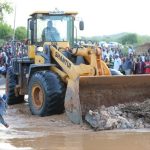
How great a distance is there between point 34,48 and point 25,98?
9.21 ft

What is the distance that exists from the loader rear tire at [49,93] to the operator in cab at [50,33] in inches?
53.9

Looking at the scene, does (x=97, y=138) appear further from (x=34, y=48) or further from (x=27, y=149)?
(x=34, y=48)

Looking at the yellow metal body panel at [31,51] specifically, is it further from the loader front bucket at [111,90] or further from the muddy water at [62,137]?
the loader front bucket at [111,90]

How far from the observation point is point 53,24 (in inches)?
555

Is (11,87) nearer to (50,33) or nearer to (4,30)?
(50,33)

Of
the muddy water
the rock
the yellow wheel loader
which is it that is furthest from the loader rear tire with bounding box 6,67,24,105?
the rock

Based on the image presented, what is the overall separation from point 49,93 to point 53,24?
2524 mm

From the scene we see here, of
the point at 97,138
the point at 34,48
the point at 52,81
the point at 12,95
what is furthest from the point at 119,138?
the point at 12,95

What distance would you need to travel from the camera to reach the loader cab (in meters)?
14.0

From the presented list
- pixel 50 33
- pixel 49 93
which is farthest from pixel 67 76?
pixel 50 33

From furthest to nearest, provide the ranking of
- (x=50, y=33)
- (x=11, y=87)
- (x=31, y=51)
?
(x=11, y=87) < (x=31, y=51) < (x=50, y=33)

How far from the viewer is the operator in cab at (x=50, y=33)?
13.9 m

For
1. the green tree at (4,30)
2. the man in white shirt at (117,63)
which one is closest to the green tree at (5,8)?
the green tree at (4,30)

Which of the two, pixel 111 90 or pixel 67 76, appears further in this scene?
pixel 67 76
